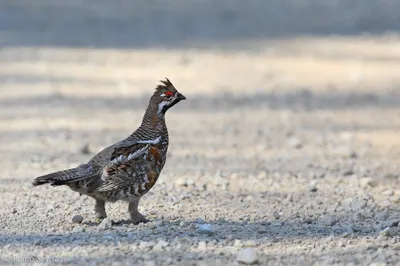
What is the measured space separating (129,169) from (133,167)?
0.03 m

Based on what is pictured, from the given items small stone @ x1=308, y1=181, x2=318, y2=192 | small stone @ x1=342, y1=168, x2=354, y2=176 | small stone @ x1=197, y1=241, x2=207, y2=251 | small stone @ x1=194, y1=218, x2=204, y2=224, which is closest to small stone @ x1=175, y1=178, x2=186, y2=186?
small stone @ x1=308, y1=181, x2=318, y2=192

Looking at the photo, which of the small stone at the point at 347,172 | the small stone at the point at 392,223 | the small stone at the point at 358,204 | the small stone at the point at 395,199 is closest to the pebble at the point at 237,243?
the small stone at the point at 392,223

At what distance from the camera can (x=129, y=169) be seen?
7.70 m

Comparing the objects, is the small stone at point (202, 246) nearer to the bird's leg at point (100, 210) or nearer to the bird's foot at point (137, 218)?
the bird's foot at point (137, 218)

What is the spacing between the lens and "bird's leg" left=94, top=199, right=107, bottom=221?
7.92m

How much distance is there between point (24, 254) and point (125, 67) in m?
10.5

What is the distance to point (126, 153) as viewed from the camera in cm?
778

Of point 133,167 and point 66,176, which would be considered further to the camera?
point 133,167

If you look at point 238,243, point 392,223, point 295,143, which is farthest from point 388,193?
point 238,243

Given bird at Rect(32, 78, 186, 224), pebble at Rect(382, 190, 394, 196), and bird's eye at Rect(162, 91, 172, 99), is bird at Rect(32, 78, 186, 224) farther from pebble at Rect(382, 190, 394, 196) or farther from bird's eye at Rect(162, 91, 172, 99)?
pebble at Rect(382, 190, 394, 196)

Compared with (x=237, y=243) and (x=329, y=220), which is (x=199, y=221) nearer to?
(x=237, y=243)

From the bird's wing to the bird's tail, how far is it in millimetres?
111

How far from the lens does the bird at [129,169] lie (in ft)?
25.1

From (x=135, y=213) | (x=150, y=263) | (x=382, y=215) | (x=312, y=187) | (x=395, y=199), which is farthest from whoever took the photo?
(x=312, y=187)
